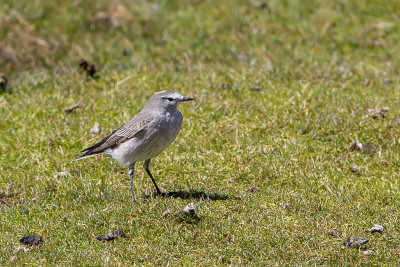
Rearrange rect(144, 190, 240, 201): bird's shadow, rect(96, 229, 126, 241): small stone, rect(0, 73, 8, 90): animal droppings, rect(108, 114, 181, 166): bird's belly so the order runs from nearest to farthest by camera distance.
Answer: rect(96, 229, 126, 241): small stone, rect(108, 114, 181, 166): bird's belly, rect(144, 190, 240, 201): bird's shadow, rect(0, 73, 8, 90): animal droppings

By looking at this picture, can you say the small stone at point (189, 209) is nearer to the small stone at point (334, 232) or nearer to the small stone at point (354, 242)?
the small stone at point (334, 232)

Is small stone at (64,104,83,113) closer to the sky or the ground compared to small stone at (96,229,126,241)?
closer to the sky

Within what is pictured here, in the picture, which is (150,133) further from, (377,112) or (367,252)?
(377,112)

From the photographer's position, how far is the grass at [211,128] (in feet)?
24.8

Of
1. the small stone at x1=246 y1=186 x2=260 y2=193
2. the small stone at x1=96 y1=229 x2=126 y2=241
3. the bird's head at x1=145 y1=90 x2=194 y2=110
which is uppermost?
the bird's head at x1=145 y1=90 x2=194 y2=110

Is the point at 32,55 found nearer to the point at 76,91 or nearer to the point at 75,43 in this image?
the point at 75,43

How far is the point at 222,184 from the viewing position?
9.46 meters

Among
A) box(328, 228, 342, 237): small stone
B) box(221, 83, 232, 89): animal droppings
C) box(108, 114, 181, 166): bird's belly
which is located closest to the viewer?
box(328, 228, 342, 237): small stone

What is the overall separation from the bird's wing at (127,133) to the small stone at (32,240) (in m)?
1.97

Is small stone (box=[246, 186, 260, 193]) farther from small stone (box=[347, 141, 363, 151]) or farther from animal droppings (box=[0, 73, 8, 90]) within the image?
animal droppings (box=[0, 73, 8, 90])

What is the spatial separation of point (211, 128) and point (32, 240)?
456 centimetres

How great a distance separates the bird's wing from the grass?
62 centimetres

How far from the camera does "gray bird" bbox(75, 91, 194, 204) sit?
28.4 ft

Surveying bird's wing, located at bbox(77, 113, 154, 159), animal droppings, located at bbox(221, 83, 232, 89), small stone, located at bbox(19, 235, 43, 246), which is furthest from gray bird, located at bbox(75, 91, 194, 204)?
animal droppings, located at bbox(221, 83, 232, 89)
